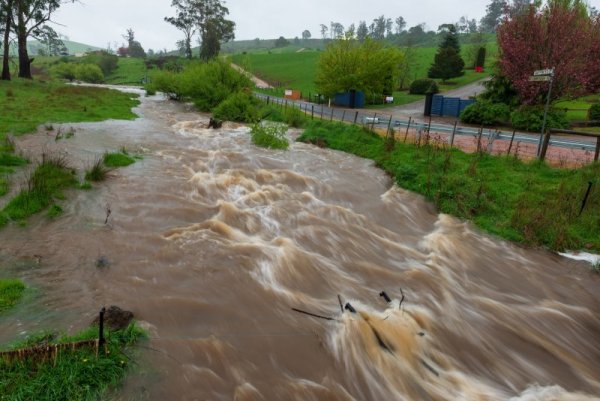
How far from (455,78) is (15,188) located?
61.8 meters

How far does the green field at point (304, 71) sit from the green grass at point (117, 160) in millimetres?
30145

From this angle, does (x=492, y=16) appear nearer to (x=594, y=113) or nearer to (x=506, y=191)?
(x=594, y=113)

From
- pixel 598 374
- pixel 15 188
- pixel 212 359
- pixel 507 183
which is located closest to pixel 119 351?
pixel 212 359

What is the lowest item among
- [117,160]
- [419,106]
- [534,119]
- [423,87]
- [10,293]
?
[10,293]

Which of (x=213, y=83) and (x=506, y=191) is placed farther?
(x=213, y=83)

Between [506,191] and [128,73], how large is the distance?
94767mm

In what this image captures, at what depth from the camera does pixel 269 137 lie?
18422 millimetres

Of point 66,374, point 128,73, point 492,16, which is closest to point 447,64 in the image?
point 66,374

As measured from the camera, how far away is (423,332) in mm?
6105

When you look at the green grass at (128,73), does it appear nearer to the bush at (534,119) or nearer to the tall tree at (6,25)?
the tall tree at (6,25)

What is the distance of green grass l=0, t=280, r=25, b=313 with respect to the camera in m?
5.52

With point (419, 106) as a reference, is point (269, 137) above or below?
below

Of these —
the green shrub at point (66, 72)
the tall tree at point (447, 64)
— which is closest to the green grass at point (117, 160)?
the tall tree at point (447, 64)

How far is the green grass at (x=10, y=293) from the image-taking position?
18.1 ft
